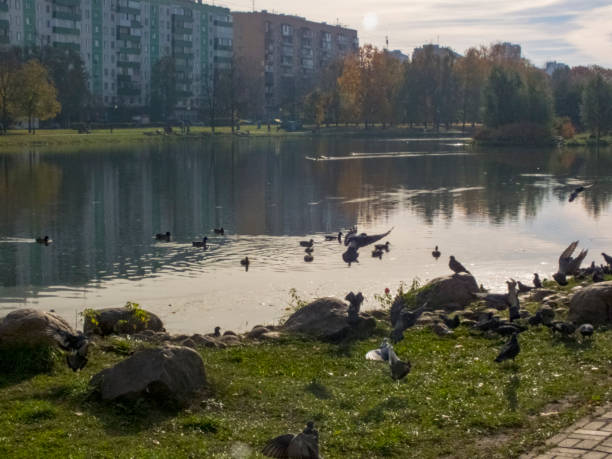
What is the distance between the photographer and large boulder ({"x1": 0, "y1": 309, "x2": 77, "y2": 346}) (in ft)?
37.4

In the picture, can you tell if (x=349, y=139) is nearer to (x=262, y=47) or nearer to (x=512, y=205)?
(x=262, y=47)

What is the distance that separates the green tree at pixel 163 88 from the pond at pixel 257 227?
67.1 meters

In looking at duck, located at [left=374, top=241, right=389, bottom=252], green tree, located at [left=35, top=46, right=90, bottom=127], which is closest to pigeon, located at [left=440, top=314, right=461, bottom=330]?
duck, located at [left=374, top=241, right=389, bottom=252]

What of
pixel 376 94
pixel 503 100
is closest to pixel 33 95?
pixel 503 100

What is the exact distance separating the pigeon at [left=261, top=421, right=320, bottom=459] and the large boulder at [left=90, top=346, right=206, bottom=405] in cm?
202

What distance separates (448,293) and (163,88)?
123302mm

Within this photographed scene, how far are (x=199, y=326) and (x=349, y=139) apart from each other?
10552 cm

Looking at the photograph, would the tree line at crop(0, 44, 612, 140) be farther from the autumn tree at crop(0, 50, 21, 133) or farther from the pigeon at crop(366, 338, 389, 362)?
the pigeon at crop(366, 338, 389, 362)

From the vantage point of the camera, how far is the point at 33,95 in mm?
Result: 92438

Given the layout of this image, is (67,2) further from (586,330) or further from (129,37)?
(586,330)

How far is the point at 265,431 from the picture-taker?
30.9ft

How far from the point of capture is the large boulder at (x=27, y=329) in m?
11.4

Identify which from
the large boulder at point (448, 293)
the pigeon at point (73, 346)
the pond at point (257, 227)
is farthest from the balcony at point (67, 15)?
the pigeon at point (73, 346)

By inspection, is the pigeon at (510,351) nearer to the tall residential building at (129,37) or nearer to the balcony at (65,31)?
the tall residential building at (129,37)
